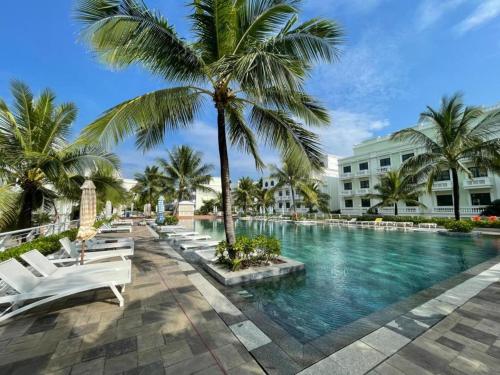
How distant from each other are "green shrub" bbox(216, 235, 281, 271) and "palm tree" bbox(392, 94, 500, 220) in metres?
12.5

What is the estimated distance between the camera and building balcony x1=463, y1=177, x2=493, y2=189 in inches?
869

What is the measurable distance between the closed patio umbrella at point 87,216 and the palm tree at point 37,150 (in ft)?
7.09

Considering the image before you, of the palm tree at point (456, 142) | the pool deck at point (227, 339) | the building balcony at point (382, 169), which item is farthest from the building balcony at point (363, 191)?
the pool deck at point (227, 339)

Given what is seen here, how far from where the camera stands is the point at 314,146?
5691mm

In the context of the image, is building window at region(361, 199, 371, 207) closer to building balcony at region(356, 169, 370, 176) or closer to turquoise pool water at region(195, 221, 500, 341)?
building balcony at region(356, 169, 370, 176)

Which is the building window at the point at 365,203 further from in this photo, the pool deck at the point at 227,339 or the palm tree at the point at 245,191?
the pool deck at the point at 227,339

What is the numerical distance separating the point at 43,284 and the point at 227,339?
315 centimetres

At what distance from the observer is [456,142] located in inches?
490

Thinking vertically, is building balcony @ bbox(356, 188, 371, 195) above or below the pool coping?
above

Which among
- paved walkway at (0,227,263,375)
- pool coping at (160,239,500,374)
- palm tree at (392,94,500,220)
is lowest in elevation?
pool coping at (160,239,500,374)

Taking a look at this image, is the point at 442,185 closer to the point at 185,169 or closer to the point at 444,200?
the point at 444,200

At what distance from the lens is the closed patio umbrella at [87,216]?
5.07 metres

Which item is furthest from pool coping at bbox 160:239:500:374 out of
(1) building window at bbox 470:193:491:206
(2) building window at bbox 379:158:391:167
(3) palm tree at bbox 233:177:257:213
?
(3) palm tree at bbox 233:177:257:213

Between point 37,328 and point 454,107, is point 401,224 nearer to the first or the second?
point 454,107
